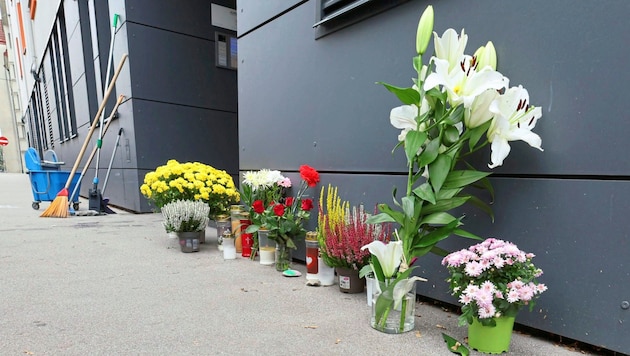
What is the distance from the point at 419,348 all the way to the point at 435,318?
13.7 inches

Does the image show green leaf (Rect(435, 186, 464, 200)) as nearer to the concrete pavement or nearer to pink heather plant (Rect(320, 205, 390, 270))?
pink heather plant (Rect(320, 205, 390, 270))

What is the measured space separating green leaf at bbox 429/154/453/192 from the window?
42.4 inches

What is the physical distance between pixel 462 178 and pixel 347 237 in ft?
2.34

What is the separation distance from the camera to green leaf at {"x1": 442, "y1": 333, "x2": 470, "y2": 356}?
4.38 feet

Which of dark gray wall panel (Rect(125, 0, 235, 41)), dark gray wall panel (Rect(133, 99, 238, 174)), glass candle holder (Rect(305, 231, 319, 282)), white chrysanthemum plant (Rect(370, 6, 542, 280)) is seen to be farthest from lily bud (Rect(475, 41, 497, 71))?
dark gray wall panel (Rect(125, 0, 235, 41))

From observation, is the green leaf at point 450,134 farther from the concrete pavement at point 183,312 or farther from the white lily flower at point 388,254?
the concrete pavement at point 183,312

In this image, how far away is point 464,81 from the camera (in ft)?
4.21

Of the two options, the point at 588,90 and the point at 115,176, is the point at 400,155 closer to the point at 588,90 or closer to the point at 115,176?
the point at 588,90

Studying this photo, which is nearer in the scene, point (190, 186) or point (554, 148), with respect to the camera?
point (554, 148)

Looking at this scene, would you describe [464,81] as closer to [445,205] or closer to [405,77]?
[445,205]

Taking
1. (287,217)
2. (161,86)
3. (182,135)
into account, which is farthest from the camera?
(182,135)

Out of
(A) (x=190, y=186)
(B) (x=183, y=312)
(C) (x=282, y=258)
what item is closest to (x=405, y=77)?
(C) (x=282, y=258)

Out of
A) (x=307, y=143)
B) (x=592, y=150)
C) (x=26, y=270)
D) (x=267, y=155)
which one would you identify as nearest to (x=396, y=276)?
(x=592, y=150)

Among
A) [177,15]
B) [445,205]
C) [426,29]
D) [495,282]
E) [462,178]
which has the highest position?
[177,15]
